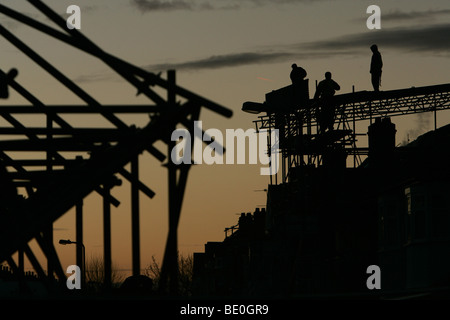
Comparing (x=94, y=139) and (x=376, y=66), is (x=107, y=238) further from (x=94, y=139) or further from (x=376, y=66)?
(x=376, y=66)

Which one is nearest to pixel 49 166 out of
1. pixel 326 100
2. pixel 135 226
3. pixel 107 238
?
pixel 107 238

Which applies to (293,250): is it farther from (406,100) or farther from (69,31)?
(69,31)

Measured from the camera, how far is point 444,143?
1901 inches

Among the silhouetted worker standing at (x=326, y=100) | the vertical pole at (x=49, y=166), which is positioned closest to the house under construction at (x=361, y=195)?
the silhouetted worker standing at (x=326, y=100)

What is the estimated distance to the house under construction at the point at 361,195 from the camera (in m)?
41.4

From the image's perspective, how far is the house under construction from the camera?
1630 inches

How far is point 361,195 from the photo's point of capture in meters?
52.5

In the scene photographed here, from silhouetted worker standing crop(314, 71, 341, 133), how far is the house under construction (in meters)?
0.32

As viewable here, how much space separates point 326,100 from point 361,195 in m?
4.56

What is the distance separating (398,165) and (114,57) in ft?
114

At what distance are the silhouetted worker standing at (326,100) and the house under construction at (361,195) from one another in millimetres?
316

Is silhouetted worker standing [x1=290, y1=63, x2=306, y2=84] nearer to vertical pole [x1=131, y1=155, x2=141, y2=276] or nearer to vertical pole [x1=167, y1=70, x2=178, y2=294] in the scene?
vertical pole [x1=131, y1=155, x2=141, y2=276]

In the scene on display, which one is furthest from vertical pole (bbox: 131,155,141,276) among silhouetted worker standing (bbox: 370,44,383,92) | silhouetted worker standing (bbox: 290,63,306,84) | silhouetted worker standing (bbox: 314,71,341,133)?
silhouetted worker standing (bbox: 290,63,306,84)
